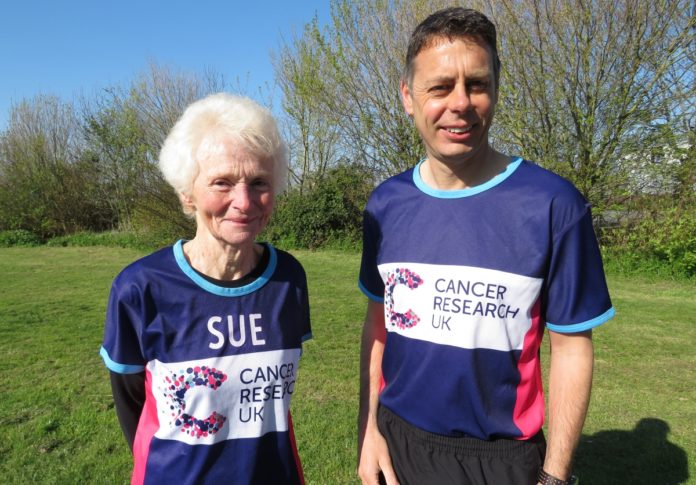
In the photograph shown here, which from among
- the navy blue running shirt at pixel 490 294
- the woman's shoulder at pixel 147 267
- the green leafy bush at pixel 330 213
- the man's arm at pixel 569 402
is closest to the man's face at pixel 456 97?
the navy blue running shirt at pixel 490 294

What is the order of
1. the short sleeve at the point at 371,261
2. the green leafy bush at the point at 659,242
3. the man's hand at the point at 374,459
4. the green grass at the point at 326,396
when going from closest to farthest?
the man's hand at the point at 374,459, the short sleeve at the point at 371,261, the green grass at the point at 326,396, the green leafy bush at the point at 659,242

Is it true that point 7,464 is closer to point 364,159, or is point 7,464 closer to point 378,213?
point 378,213

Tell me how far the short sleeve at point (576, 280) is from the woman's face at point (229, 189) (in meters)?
0.97

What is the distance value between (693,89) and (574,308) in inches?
455

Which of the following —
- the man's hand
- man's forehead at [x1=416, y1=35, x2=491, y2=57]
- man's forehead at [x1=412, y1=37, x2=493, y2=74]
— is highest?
man's forehead at [x1=416, y1=35, x2=491, y2=57]

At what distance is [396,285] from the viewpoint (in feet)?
6.20

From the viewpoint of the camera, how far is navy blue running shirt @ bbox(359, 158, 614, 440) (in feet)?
5.33

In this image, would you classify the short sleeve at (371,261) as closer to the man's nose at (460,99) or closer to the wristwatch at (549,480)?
A: the man's nose at (460,99)

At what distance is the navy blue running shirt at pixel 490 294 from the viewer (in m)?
1.63

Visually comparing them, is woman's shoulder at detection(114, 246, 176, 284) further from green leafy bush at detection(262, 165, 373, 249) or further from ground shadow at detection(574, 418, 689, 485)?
green leafy bush at detection(262, 165, 373, 249)

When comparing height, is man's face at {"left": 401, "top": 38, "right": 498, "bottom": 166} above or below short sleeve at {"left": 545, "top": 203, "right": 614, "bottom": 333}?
above

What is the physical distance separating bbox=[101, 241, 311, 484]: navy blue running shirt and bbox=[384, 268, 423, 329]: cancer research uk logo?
1.40 feet

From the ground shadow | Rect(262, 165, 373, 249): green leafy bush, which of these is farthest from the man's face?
Rect(262, 165, 373, 249): green leafy bush

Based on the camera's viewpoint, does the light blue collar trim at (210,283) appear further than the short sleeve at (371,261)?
No
